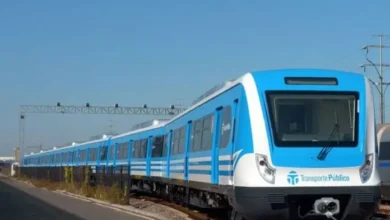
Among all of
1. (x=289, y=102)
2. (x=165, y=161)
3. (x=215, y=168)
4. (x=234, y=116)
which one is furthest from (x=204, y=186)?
(x=165, y=161)

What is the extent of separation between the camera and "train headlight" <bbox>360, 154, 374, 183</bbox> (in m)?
11.4

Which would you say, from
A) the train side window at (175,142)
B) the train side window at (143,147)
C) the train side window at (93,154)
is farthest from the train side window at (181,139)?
the train side window at (93,154)

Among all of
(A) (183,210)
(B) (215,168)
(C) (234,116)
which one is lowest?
(A) (183,210)

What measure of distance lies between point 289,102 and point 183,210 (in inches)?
351

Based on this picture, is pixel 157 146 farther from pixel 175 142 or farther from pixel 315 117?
pixel 315 117

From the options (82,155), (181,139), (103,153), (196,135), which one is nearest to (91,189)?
(103,153)

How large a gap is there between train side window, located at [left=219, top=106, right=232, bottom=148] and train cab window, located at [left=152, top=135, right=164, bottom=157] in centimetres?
1056

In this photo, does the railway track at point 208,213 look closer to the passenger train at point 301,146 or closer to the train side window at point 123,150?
the passenger train at point 301,146

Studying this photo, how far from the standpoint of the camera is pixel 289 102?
11688 mm

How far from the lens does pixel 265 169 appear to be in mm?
11133

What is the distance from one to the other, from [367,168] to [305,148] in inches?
46.9

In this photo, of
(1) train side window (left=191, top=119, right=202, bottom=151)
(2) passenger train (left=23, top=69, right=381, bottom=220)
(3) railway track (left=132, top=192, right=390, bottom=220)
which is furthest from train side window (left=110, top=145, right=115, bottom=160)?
(2) passenger train (left=23, top=69, right=381, bottom=220)

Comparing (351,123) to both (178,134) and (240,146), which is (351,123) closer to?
(240,146)

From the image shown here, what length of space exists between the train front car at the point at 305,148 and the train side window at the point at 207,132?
3.04m
